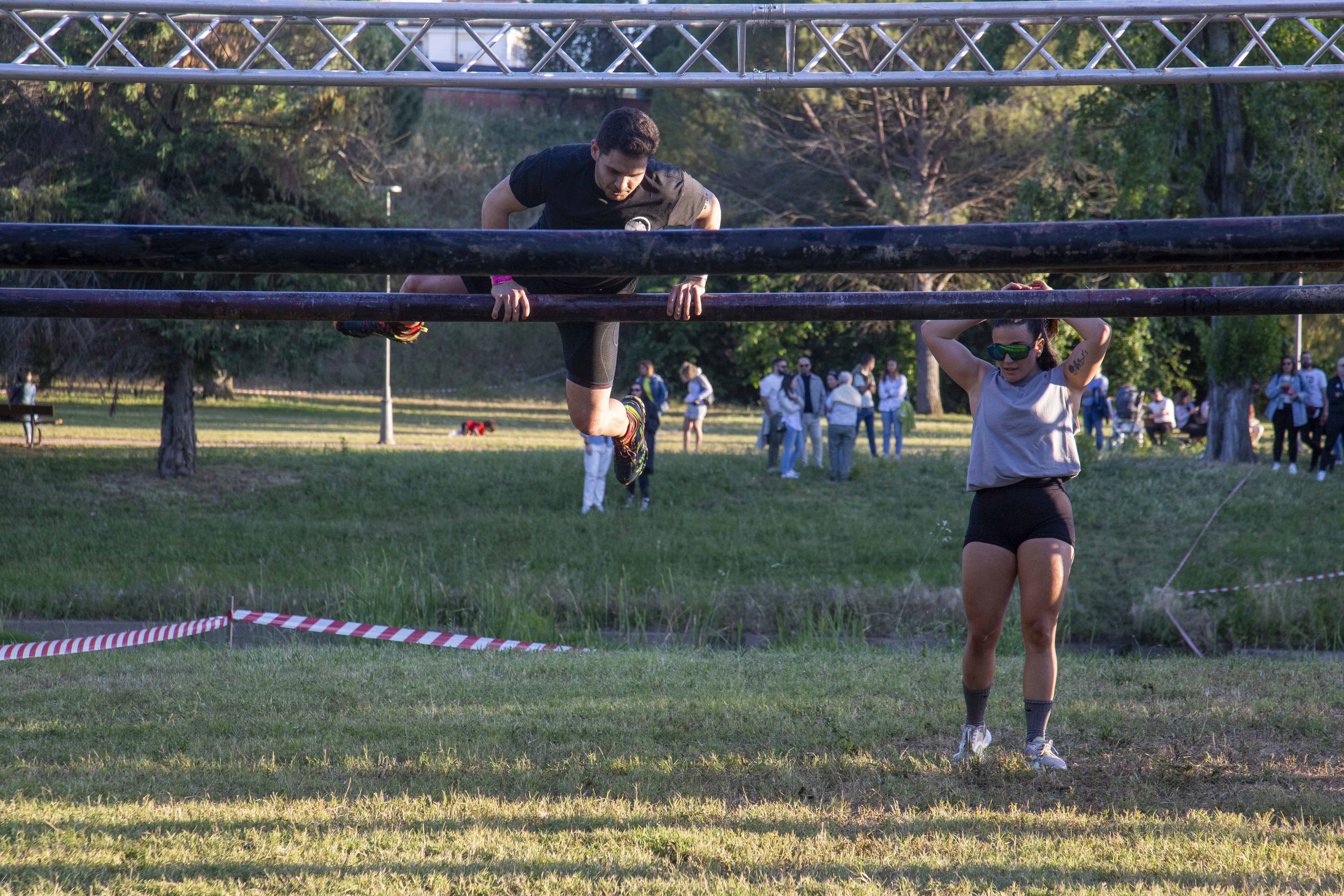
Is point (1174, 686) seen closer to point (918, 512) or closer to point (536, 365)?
point (918, 512)

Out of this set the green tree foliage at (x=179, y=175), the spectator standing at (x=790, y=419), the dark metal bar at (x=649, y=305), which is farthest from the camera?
the spectator standing at (x=790, y=419)

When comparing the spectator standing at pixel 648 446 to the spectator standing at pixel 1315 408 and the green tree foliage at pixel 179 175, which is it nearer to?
the green tree foliage at pixel 179 175

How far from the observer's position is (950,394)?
39.9m

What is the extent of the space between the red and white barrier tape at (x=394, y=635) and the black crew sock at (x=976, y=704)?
12.3ft

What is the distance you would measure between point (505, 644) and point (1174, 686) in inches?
189

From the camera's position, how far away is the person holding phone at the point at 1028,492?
15.4 feet

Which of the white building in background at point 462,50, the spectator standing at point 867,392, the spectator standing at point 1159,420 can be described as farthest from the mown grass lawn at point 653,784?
the white building in background at point 462,50

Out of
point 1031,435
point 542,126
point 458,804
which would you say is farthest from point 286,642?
point 542,126

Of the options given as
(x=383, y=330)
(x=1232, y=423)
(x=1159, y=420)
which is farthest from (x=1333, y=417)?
(x=383, y=330)

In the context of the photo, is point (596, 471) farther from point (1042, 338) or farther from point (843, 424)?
point (1042, 338)

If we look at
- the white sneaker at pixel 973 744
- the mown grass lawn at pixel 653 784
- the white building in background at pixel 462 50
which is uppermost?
the white building in background at pixel 462 50

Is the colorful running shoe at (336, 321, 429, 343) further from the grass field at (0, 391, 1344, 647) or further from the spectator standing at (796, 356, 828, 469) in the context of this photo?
the spectator standing at (796, 356, 828, 469)

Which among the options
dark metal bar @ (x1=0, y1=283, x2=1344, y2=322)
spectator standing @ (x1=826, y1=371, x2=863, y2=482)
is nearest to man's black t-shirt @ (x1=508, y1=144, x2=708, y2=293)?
dark metal bar @ (x1=0, y1=283, x2=1344, y2=322)

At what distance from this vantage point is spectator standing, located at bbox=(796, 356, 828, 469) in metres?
18.2
